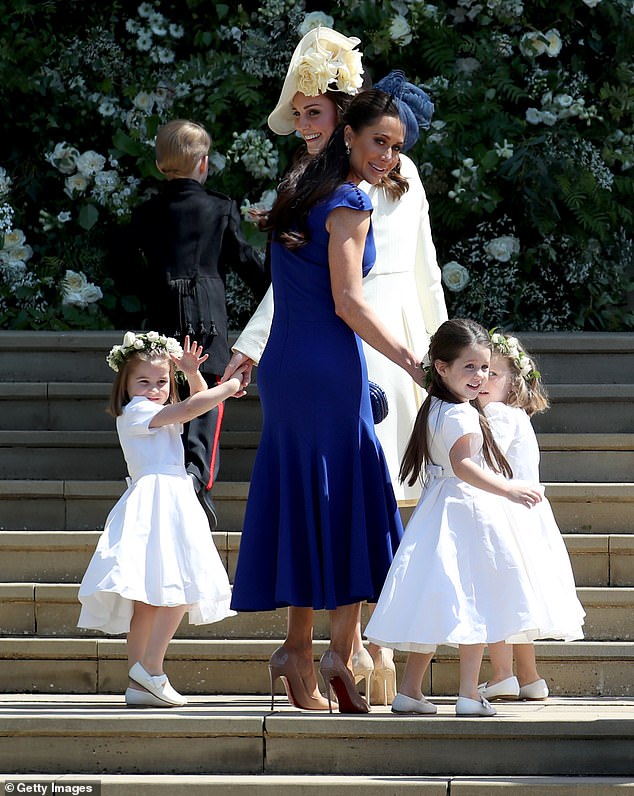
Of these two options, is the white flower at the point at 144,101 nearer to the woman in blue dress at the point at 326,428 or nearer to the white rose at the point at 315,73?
the white rose at the point at 315,73

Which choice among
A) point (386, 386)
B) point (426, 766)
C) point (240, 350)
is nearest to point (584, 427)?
point (386, 386)

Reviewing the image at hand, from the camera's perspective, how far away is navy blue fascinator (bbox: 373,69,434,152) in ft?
14.9

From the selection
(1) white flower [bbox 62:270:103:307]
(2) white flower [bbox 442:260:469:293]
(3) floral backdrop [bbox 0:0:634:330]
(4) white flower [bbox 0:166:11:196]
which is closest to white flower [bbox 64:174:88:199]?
(3) floral backdrop [bbox 0:0:634:330]

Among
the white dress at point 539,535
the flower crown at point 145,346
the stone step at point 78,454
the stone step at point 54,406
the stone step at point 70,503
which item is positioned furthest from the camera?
the stone step at point 54,406

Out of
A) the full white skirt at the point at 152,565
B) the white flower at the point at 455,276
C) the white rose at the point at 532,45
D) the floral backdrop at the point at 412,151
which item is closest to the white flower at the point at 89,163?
the floral backdrop at the point at 412,151

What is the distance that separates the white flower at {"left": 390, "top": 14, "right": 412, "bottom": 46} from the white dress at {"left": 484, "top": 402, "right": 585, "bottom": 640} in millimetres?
4371

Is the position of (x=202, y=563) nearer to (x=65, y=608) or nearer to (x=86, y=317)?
(x=65, y=608)

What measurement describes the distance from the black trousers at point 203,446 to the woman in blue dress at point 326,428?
1.32 meters

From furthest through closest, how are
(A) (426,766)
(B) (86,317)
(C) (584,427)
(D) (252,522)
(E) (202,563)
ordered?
(B) (86,317) < (C) (584,427) < (E) (202,563) < (D) (252,522) < (A) (426,766)

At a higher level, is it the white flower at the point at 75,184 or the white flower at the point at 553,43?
the white flower at the point at 553,43

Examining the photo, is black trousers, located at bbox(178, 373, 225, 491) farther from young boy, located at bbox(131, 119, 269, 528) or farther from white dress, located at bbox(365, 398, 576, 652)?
white dress, located at bbox(365, 398, 576, 652)

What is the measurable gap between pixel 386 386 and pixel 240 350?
51 cm

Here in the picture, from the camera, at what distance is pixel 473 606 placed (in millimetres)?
4207

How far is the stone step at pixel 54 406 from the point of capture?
686cm
